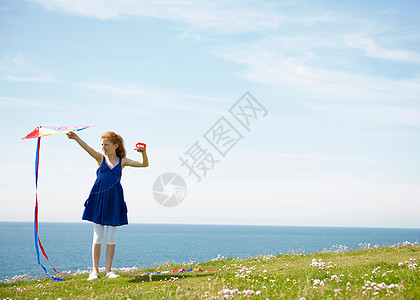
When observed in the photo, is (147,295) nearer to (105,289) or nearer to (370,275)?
(105,289)

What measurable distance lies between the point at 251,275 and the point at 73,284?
4376mm

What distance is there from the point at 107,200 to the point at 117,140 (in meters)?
1.66

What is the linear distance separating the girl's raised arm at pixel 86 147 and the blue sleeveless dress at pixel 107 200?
164mm

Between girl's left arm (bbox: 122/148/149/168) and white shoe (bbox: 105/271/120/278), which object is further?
girl's left arm (bbox: 122/148/149/168)

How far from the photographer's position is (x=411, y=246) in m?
14.5

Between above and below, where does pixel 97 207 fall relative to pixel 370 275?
above

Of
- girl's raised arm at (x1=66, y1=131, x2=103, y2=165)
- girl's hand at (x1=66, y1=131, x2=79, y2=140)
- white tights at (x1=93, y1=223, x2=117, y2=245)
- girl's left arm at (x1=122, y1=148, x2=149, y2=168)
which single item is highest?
girl's hand at (x1=66, y1=131, x2=79, y2=140)

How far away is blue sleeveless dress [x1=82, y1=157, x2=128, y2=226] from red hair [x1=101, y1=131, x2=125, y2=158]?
39cm

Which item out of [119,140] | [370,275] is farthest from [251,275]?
[119,140]

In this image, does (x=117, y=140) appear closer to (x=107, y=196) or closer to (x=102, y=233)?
(x=107, y=196)

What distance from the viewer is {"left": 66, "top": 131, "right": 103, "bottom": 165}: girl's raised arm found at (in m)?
10.2

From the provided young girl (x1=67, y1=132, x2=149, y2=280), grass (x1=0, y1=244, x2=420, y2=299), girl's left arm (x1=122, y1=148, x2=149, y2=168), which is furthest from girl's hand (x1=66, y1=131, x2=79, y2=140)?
grass (x1=0, y1=244, x2=420, y2=299)

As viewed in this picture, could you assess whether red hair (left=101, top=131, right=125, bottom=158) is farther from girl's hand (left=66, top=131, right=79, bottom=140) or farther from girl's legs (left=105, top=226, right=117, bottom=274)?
girl's legs (left=105, top=226, right=117, bottom=274)

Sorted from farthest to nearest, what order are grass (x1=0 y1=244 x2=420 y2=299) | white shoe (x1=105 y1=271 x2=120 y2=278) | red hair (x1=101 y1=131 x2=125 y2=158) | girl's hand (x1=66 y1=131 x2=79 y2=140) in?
red hair (x1=101 y1=131 x2=125 y2=158), white shoe (x1=105 y1=271 x2=120 y2=278), girl's hand (x1=66 y1=131 x2=79 y2=140), grass (x1=0 y1=244 x2=420 y2=299)
